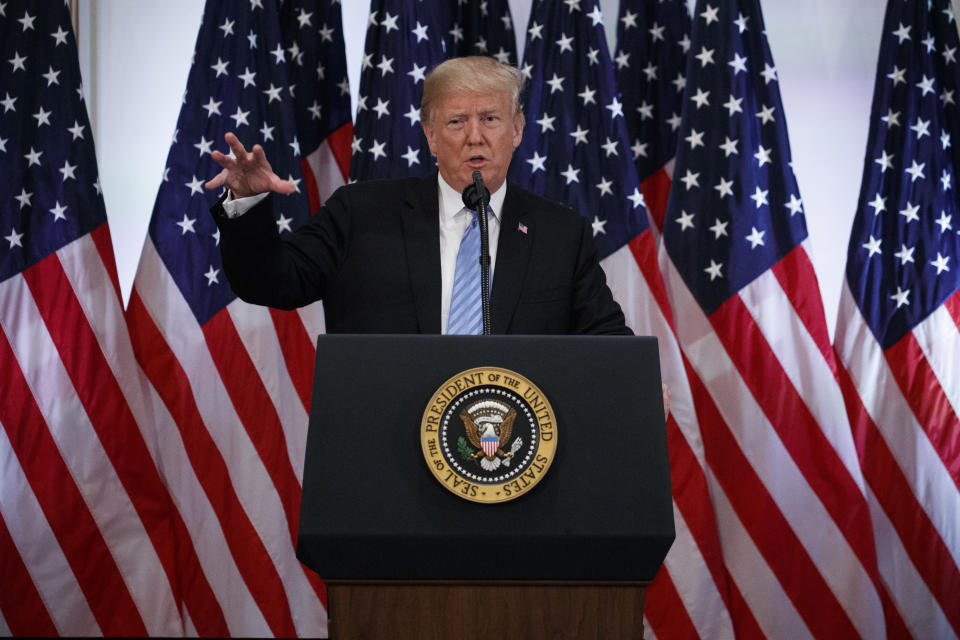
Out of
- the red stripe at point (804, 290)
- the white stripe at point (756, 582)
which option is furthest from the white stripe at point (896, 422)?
the white stripe at point (756, 582)

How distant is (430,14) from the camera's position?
367 centimetres

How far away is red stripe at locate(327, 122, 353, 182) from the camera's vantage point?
3865 millimetres

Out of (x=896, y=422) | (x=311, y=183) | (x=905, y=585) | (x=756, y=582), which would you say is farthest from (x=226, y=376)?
(x=905, y=585)

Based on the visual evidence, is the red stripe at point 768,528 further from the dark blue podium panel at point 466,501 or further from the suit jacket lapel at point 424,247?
the dark blue podium panel at point 466,501

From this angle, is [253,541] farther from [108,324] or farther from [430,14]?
[430,14]

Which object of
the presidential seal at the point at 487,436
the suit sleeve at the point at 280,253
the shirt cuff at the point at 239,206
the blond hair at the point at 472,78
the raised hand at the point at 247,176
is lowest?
the presidential seal at the point at 487,436

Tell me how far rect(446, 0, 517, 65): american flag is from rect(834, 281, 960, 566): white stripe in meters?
1.67

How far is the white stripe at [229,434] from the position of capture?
3.51m

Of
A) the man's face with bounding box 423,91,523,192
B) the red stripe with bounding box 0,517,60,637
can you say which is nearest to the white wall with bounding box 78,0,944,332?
the red stripe with bounding box 0,517,60,637

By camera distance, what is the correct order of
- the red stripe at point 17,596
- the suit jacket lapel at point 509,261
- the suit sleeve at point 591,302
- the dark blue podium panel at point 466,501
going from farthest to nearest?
the red stripe at point 17,596 → the suit sleeve at point 591,302 → the suit jacket lapel at point 509,261 → the dark blue podium panel at point 466,501

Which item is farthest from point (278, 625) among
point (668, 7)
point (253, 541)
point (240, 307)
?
point (668, 7)

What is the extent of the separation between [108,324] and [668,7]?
100 inches

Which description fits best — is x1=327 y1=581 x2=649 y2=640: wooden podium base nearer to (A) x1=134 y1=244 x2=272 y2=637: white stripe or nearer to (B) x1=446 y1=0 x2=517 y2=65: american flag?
(A) x1=134 y1=244 x2=272 y2=637: white stripe

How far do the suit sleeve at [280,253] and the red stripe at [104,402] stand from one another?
5.80 ft
